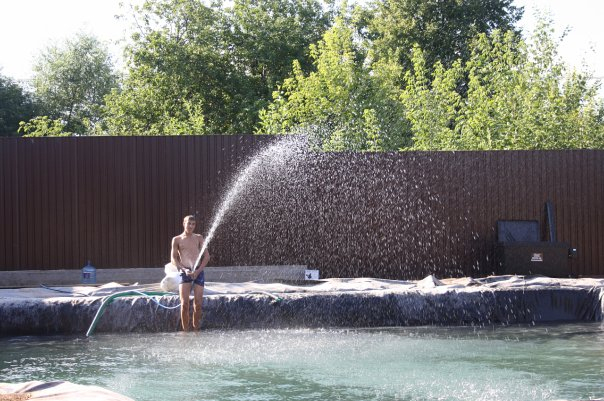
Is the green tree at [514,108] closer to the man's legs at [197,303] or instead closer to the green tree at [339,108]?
the green tree at [339,108]

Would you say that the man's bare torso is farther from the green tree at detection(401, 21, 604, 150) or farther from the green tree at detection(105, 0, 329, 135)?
the green tree at detection(105, 0, 329, 135)

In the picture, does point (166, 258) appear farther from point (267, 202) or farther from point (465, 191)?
point (465, 191)

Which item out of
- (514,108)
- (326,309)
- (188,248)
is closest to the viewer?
(188,248)

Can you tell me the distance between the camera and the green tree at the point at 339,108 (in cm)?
1959

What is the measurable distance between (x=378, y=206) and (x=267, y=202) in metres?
1.95

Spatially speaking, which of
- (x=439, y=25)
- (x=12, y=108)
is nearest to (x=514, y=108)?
(x=439, y=25)

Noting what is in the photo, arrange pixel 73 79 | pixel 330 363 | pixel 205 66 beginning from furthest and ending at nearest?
pixel 73 79, pixel 205 66, pixel 330 363

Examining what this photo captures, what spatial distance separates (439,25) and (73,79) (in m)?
22.5

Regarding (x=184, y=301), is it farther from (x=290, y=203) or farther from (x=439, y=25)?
(x=439, y=25)

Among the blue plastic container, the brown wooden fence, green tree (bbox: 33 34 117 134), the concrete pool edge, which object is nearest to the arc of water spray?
the brown wooden fence

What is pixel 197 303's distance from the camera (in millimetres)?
9859

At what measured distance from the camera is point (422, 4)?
35.6 meters

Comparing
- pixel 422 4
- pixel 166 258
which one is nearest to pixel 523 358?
pixel 166 258

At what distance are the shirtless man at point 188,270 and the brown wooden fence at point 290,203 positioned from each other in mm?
3495
